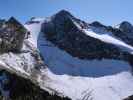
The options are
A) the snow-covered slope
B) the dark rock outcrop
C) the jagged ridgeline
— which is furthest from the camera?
the dark rock outcrop

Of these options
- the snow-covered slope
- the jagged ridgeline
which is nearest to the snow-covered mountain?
the snow-covered slope

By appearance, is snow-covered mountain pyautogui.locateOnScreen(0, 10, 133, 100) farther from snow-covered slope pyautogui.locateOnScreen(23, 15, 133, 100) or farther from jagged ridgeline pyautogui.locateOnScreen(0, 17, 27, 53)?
jagged ridgeline pyautogui.locateOnScreen(0, 17, 27, 53)

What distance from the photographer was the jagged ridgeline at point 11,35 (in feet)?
497

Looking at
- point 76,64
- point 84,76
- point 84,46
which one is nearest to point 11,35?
point 76,64

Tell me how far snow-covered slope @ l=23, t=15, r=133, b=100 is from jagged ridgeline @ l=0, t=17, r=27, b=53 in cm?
1269

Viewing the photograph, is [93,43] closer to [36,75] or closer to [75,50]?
[75,50]

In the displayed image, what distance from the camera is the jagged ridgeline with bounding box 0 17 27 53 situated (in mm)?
151375

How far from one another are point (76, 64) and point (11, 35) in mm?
34884

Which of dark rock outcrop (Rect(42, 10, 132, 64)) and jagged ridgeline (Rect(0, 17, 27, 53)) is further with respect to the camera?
dark rock outcrop (Rect(42, 10, 132, 64))

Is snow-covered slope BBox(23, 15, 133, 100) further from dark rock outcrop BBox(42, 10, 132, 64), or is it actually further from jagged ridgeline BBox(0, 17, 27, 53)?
jagged ridgeline BBox(0, 17, 27, 53)

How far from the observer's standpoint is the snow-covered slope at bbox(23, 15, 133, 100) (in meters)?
126

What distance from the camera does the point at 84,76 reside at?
495 feet

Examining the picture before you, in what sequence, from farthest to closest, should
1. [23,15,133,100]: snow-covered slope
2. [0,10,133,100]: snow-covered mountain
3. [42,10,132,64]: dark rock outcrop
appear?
[42,10,132,64]: dark rock outcrop
[0,10,133,100]: snow-covered mountain
[23,15,133,100]: snow-covered slope

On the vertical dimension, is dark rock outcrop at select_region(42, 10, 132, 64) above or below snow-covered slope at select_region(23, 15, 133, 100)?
above
